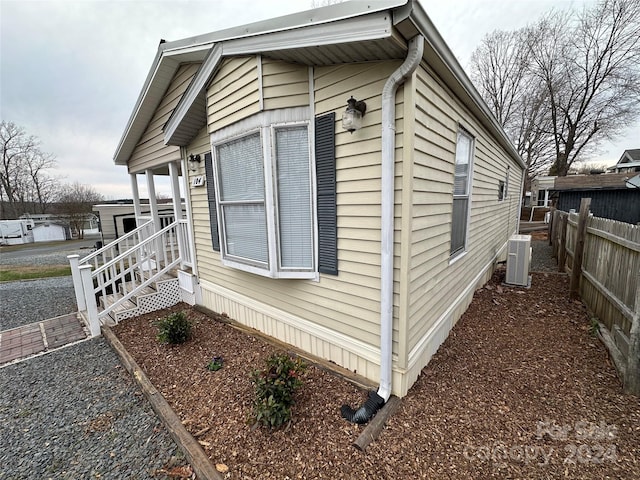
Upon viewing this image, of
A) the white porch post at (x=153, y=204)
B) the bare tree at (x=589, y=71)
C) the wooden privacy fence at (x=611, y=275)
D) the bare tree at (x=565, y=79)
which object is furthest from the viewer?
the bare tree at (x=565, y=79)

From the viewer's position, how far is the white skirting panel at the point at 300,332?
2730 mm

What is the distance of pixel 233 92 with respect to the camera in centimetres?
322

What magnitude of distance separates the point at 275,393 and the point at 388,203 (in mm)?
1842

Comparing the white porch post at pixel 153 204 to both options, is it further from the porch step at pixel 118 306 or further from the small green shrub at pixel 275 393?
the small green shrub at pixel 275 393

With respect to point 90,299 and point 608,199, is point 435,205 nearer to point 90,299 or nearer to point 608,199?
point 90,299

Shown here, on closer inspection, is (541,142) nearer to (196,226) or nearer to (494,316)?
(494,316)

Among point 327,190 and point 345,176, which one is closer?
point 345,176

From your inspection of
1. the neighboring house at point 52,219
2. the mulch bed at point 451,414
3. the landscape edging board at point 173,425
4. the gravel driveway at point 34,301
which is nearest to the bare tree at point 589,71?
the mulch bed at point 451,414

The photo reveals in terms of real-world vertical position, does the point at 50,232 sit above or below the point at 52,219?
below

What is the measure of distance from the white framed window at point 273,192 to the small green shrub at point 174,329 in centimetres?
119

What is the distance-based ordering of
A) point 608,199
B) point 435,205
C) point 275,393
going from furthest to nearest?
point 608,199 → point 435,205 → point 275,393

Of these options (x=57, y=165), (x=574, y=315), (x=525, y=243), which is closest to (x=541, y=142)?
(x=525, y=243)

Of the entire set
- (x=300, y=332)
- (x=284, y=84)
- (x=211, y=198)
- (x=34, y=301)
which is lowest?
(x=34, y=301)

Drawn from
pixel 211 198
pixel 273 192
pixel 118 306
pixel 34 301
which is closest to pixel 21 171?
pixel 34 301
